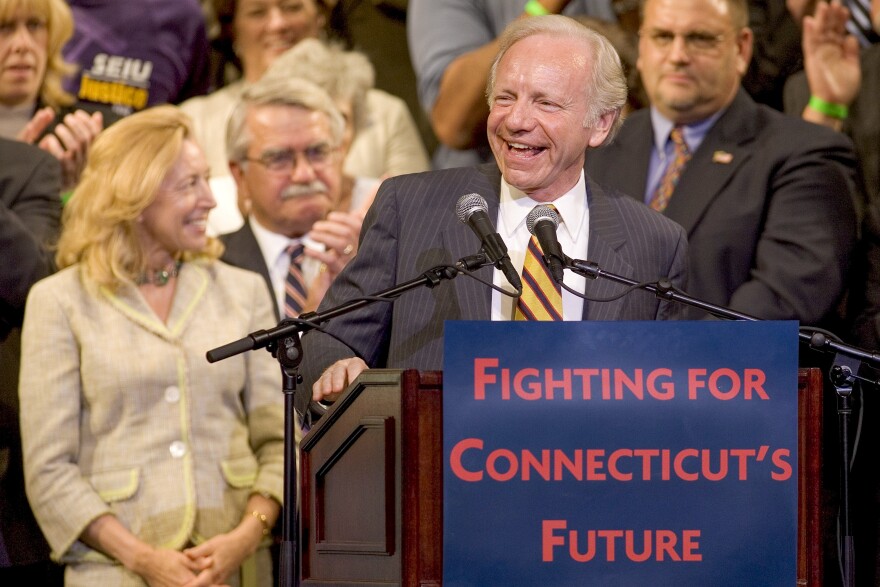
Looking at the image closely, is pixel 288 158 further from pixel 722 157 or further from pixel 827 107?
pixel 827 107

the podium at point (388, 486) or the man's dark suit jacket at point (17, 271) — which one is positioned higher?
the man's dark suit jacket at point (17, 271)

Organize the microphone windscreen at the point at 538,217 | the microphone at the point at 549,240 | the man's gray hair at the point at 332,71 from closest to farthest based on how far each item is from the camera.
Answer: the microphone at the point at 549,240
the microphone windscreen at the point at 538,217
the man's gray hair at the point at 332,71

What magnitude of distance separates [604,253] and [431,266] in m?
0.35

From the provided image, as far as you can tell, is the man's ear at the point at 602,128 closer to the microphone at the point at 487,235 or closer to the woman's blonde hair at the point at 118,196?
the microphone at the point at 487,235

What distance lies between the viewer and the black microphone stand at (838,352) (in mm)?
2213

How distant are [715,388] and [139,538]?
Result: 1754 mm

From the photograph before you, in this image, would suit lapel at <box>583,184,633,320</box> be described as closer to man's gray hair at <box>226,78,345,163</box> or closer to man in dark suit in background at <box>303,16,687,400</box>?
man in dark suit in background at <box>303,16,687,400</box>

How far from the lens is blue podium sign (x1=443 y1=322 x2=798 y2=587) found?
80.7 inches

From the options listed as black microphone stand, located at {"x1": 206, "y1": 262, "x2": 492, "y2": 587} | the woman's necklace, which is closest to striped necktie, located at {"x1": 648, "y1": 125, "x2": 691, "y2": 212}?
the woman's necklace

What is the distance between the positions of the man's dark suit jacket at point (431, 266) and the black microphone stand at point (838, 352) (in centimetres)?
32

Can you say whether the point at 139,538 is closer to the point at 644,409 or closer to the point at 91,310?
the point at 91,310

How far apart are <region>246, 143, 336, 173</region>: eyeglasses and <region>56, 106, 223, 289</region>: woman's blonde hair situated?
48cm

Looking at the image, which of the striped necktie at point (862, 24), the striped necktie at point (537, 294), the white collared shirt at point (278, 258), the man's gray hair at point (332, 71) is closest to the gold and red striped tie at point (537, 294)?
the striped necktie at point (537, 294)

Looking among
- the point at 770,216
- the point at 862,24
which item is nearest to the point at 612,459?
the point at 770,216
